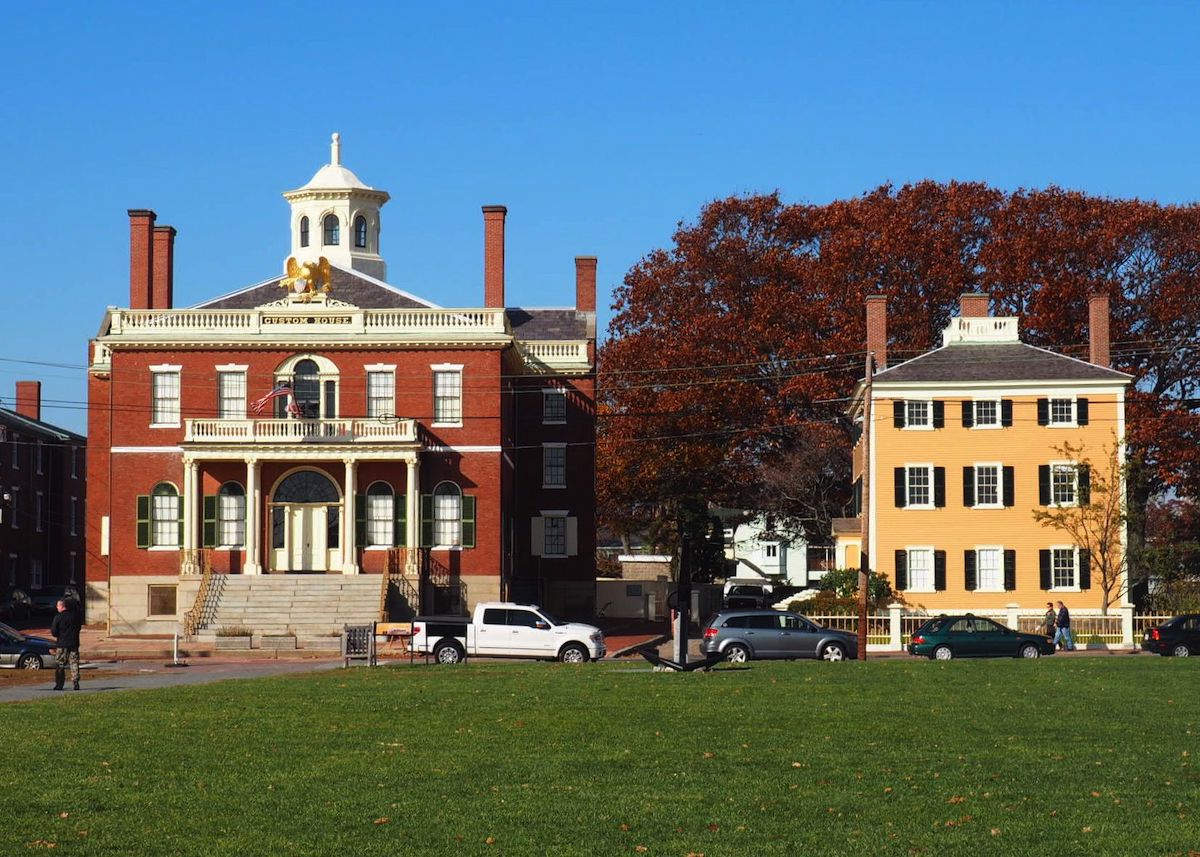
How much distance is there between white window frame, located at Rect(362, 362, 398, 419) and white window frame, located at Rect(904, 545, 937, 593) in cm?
1672

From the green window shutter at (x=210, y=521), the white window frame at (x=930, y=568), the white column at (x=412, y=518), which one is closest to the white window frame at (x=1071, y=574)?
the white window frame at (x=930, y=568)

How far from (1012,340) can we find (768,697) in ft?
122

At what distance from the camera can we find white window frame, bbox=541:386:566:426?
2532 inches

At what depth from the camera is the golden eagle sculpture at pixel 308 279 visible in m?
58.3

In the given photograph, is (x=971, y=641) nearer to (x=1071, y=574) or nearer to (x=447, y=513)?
(x=1071, y=574)

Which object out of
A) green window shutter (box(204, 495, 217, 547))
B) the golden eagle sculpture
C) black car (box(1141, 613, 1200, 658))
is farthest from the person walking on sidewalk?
green window shutter (box(204, 495, 217, 547))

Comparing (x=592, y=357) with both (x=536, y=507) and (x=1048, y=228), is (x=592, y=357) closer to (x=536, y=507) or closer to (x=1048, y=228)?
(x=536, y=507)

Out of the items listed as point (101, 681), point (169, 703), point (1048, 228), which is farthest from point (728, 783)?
point (1048, 228)

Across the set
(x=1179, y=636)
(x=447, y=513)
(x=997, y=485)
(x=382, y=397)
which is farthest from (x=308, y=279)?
(x=1179, y=636)

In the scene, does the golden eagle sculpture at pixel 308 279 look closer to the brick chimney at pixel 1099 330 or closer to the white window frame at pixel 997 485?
the white window frame at pixel 997 485

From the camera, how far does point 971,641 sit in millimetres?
42094

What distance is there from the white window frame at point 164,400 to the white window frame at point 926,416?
24262mm

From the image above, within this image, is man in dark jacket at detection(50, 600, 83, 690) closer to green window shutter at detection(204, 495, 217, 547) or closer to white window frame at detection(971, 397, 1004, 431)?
green window shutter at detection(204, 495, 217, 547)

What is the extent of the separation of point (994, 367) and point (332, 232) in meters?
26.2
